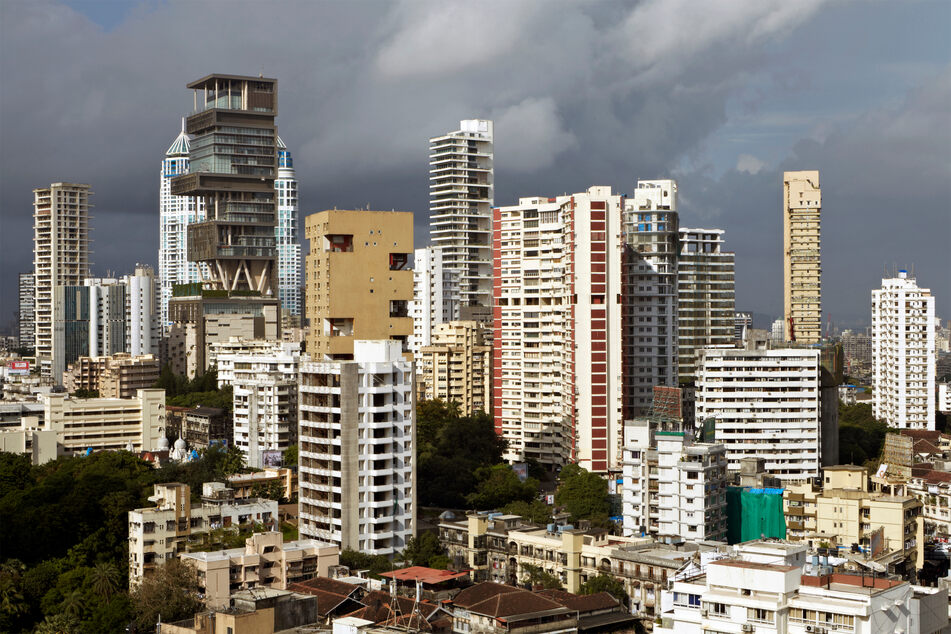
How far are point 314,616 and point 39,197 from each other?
305 ft

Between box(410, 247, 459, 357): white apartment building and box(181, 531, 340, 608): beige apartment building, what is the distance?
52578mm

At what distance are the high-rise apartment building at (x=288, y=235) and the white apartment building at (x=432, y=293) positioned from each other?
217ft

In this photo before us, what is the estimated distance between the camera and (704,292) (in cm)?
7575

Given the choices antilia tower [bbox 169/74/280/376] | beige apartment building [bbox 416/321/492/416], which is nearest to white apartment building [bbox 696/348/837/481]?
beige apartment building [bbox 416/321/492/416]

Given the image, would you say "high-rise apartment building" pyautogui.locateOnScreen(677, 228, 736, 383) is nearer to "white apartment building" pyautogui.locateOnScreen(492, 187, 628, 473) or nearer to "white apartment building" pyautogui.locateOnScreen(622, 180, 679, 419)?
"white apartment building" pyautogui.locateOnScreen(622, 180, 679, 419)

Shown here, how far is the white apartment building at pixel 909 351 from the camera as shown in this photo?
227 feet

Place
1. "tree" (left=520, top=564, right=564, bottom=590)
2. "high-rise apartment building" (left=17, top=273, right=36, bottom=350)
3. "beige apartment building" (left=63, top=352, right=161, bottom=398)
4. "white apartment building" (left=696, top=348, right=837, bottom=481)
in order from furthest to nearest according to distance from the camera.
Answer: "high-rise apartment building" (left=17, top=273, right=36, bottom=350) → "beige apartment building" (left=63, top=352, right=161, bottom=398) → "white apartment building" (left=696, top=348, right=837, bottom=481) → "tree" (left=520, top=564, right=564, bottom=590)

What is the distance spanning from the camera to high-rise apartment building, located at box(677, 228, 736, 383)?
74.8 m

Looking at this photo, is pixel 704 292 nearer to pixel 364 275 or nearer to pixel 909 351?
pixel 909 351

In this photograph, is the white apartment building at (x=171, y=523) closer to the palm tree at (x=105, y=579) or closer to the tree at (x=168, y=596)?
the palm tree at (x=105, y=579)

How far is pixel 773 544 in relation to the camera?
85.6ft

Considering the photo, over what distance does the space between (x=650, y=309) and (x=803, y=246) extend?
90.2 feet

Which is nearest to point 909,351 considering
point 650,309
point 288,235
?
point 650,309

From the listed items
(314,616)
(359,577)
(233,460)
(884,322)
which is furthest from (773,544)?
(884,322)
